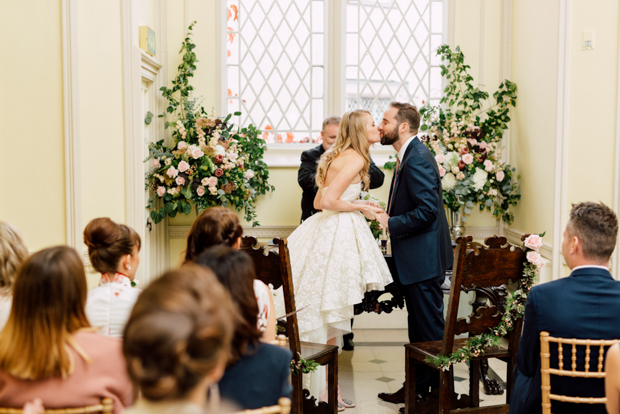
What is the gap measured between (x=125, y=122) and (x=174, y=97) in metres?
1.40

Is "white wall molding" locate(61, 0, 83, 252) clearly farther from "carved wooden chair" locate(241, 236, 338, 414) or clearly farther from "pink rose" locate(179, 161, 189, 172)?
"pink rose" locate(179, 161, 189, 172)

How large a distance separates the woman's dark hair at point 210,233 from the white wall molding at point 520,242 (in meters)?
2.94

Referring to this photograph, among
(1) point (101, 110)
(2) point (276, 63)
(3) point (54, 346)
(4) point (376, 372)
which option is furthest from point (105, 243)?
(2) point (276, 63)

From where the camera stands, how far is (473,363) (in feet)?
11.1

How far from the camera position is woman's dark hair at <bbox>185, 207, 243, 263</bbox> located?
197cm

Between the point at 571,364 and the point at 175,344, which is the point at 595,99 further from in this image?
the point at 175,344

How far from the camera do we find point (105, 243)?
204cm

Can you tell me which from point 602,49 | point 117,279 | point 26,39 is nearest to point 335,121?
point 602,49

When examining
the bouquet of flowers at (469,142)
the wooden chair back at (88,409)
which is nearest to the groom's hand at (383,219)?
the bouquet of flowers at (469,142)

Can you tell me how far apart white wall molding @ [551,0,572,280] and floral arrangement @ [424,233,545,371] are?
4.83 feet

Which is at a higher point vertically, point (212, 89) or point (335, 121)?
point (212, 89)

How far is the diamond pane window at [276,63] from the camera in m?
5.62

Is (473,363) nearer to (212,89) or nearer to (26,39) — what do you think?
(26,39)

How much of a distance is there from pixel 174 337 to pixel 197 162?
4136 mm
